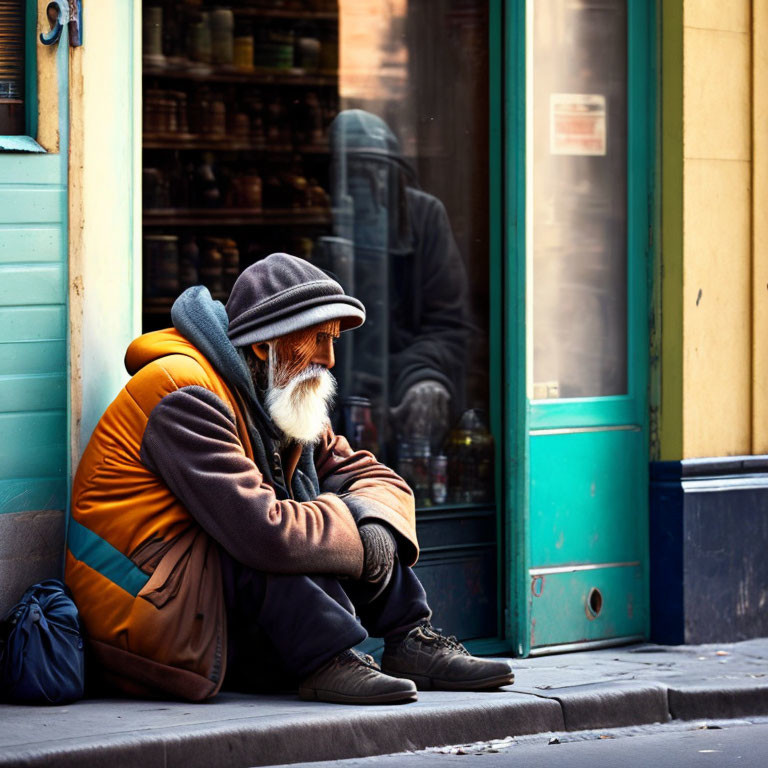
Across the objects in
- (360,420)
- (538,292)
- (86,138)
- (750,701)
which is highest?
(86,138)

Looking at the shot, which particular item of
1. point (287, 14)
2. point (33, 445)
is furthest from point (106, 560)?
point (287, 14)

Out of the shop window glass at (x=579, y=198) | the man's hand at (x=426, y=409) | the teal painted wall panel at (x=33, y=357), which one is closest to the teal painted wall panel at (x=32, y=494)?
the teal painted wall panel at (x=33, y=357)

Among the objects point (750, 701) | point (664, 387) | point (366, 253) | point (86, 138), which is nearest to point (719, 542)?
point (664, 387)

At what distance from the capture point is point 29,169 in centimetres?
599

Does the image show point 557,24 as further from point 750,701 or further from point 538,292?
point 750,701

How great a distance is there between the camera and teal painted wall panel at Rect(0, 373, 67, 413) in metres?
5.96

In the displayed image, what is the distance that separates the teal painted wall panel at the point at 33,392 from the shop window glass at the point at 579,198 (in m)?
2.03

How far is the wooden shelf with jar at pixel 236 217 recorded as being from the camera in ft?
21.9

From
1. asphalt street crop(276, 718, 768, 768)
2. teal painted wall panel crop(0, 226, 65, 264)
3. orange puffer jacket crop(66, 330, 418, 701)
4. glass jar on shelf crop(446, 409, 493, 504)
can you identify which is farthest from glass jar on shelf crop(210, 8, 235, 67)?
asphalt street crop(276, 718, 768, 768)

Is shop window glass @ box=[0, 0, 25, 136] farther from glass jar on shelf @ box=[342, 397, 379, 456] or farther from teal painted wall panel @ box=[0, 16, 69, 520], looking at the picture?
glass jar on shelf @ box=[342, 397, 379, 456]

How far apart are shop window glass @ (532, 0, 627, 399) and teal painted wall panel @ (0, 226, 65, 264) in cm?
205

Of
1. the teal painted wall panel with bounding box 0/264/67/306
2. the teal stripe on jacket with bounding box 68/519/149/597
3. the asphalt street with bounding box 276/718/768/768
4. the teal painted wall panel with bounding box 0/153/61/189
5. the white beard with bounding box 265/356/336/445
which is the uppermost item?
the teal painted wall panel with bounding box 0/153/61/189

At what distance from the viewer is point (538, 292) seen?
23.7ft

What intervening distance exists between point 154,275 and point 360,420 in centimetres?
105
